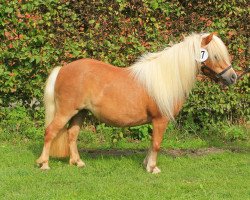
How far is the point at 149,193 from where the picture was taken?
584cm

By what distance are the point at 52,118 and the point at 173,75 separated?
1.73 metres

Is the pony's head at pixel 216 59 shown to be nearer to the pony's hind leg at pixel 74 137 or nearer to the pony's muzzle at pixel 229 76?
the pony's muzzle at pixel 229 76

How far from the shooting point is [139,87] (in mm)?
6762

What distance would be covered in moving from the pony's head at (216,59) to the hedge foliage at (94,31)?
2.19 m

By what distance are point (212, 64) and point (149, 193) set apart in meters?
1.92

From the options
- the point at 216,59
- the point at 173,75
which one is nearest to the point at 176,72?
the point at 173,75

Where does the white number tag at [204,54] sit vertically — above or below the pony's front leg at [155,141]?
above

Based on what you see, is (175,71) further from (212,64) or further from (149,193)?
(149,193)

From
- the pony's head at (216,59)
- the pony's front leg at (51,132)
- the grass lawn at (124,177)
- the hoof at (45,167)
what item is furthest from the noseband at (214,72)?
the hoof at (45,167)

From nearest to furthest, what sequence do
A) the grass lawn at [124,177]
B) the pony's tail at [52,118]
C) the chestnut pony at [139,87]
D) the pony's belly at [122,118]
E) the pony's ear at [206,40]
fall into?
the grass lawn at [124,177]
the pony's ear at [206,40]
the chestnut pony at [139,87]
the pony's belly at [122,118]
the pony's tail at [52,118]

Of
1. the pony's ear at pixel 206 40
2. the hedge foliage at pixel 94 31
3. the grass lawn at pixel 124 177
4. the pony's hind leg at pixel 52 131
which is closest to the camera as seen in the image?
the grass lawn at pixel 124 177

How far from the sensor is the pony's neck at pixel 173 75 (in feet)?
21.8

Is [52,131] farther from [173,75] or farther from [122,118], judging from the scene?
[173,75]

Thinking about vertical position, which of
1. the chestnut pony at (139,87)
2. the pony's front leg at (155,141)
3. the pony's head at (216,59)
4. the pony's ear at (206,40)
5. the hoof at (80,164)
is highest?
the pony's ear at (206,40)
